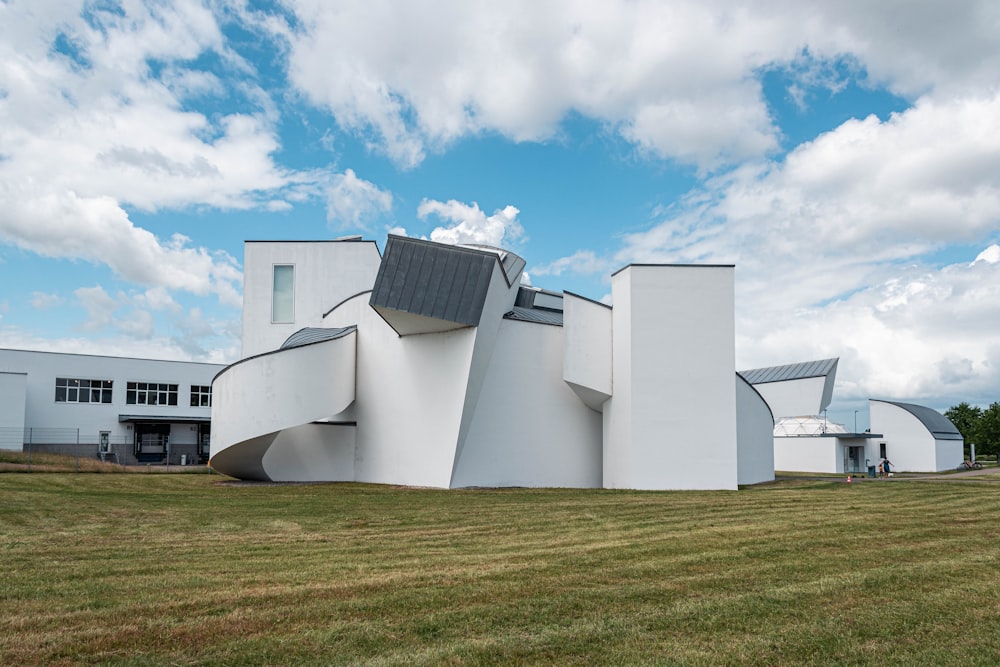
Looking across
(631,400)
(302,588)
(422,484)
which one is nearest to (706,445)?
(631,400)

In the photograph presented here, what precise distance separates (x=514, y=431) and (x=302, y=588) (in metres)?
16.5

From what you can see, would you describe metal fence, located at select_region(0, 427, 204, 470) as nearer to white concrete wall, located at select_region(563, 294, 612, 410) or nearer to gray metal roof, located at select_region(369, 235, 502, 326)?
gray metal roof, located at select_region(369, 235, 502, 326)

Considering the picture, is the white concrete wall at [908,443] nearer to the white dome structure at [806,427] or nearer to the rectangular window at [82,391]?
the white dome structure at [806,427]

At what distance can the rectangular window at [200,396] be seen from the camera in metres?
50.2

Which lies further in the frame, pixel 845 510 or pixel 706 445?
pixel 706 445

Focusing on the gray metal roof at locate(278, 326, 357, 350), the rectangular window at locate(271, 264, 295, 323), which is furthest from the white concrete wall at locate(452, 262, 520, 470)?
the rectangular window at locate(271, 264, 295, 323)

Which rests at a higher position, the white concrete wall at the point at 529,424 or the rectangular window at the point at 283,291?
the rectangular window at the point at 283,291

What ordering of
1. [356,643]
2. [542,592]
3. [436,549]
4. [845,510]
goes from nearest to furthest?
1. [356,643]
2. [542,592]
3. [436,549]
4. [845,510]

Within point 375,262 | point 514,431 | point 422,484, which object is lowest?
point 422,484

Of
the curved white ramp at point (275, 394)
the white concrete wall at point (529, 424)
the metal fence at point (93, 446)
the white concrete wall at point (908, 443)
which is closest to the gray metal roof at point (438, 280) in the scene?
the white concrete wall at point (529, 424)

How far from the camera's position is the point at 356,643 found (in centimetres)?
→ 590

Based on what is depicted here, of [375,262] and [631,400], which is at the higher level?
[375,262]

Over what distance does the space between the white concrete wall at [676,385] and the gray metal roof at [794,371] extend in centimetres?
2523

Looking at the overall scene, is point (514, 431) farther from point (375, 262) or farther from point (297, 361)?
point (375, 262)
